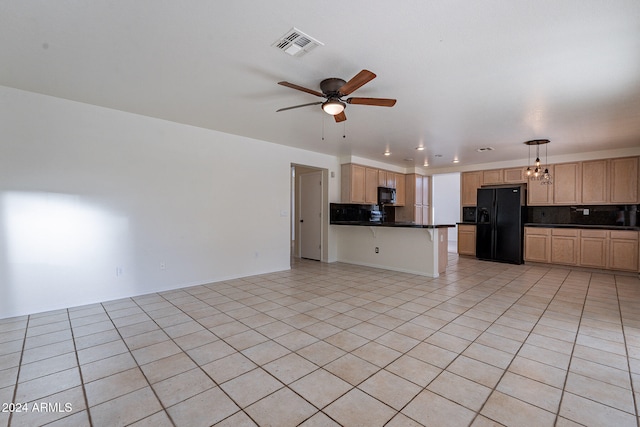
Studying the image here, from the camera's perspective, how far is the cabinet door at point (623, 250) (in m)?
5.02

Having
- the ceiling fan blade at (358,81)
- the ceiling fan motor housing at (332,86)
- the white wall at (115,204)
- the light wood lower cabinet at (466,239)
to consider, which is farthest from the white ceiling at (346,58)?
the light wood lower cabinet at (466,239)

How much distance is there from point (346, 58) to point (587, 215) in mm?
6572

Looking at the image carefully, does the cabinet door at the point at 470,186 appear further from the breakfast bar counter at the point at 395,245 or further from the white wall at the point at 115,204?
the white wall at the point at 115,204

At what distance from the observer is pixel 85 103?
340 centimetres

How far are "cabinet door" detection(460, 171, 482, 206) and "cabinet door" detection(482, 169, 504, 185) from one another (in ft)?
0.33

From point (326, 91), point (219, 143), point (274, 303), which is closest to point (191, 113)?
point (219, 143)

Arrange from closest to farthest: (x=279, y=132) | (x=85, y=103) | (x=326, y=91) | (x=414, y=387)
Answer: (x=414, y=387) → (x=326, y=91) → (x=85, y=103) → (x=279, y=132)

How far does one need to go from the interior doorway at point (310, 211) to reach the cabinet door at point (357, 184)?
0.61 m

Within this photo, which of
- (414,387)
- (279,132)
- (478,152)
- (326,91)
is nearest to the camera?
(414,387)

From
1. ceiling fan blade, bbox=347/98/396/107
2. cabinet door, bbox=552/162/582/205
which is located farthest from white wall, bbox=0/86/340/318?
cabinet door, bbox=552/162/582/205

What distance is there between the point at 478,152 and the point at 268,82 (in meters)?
4.80

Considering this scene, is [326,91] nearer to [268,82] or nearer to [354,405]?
[268,82]

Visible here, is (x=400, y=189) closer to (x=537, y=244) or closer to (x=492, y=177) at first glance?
(x=492, y=177)

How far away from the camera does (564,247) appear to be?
5703 millimetres
